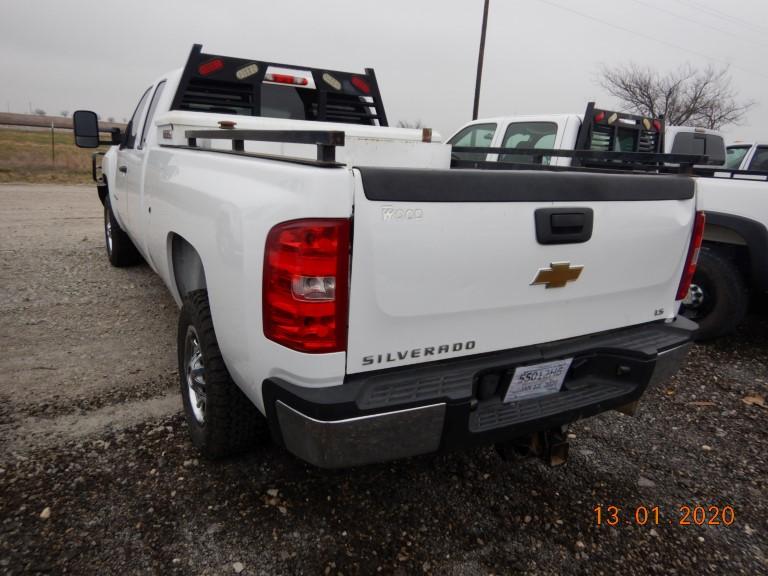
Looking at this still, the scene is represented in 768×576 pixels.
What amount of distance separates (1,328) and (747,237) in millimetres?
5624

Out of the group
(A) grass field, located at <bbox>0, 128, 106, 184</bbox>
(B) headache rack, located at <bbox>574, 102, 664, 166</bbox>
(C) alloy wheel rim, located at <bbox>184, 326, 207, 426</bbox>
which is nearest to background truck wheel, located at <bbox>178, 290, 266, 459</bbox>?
(C) alloy wheel rim, located at <bbox>184, 326, 207, 426</bbox>

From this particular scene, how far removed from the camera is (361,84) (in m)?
4.76

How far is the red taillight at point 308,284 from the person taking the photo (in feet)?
5.23

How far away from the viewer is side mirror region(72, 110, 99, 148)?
4519mm

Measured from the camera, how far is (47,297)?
4785 mm

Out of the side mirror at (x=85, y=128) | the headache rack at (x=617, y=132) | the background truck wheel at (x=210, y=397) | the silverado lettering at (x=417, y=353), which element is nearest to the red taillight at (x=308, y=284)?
the silverado lettering at (x=417, y=353)

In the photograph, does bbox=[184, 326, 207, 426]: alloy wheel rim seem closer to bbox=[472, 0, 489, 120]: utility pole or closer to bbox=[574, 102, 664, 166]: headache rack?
bbox=[574, 102, 664, 166]: headache rack

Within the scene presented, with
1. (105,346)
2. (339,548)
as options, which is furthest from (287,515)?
(105,346)

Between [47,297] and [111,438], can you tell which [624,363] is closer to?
[111,438]

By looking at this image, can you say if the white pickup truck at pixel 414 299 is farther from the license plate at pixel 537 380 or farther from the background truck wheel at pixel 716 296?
the background truck wheel at pixel 716 296

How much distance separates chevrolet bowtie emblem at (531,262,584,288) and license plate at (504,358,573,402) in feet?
1.00

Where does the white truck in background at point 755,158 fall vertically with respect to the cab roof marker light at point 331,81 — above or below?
below

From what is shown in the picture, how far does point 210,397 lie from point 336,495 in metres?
0.71

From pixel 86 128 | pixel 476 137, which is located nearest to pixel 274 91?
pixel 86 128
